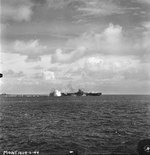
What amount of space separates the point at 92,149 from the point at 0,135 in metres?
18.8

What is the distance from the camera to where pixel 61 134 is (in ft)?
146

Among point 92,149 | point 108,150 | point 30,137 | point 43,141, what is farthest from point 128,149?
point 30,137

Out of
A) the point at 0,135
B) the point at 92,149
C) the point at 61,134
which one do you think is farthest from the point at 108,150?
the point at 0,135

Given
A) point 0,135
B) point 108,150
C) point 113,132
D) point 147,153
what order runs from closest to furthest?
point 147,153 → point 108,150 → point 0,135 → point 113,132

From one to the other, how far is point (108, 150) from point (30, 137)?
1515cm

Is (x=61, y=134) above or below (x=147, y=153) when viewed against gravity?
below

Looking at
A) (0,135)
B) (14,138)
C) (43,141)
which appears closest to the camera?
(43,141)

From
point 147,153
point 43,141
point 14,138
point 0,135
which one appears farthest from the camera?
point 0,135

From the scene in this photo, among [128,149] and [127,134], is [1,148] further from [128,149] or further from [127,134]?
[127,134]

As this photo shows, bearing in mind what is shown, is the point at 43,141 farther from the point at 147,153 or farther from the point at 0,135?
the point at 147,153

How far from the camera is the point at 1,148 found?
111 ft

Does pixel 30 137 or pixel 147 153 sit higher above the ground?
pixel 147 153

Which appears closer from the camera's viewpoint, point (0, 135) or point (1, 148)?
point (1, 148)

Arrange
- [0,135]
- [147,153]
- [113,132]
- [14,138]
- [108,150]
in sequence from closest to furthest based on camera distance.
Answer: [147,153] < [108,150] < [14,138] < [0,135] < [113,132]
